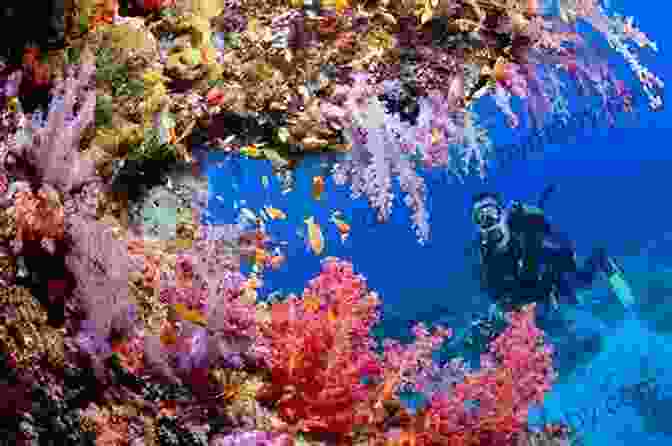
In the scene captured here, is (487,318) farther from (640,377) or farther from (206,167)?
(206,167)

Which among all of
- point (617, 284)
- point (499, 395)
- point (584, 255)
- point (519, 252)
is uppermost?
point (584, 255)

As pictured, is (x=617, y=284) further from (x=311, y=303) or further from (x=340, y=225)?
(x=340, y=225)

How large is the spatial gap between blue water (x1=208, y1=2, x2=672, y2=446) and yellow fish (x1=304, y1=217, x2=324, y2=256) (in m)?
0.29

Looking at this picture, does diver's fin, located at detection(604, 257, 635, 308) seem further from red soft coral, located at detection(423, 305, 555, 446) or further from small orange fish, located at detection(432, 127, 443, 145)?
small orange fish, located at detection(432, 127, 443, 145)

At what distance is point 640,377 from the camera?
1614cm

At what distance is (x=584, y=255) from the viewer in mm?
26766

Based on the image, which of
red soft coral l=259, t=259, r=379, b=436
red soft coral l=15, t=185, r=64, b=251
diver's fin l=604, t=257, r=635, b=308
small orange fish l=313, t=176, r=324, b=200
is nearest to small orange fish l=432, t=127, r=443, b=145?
small orange fish l=313, t=176, r=324, b=200

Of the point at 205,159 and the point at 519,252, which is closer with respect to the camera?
the point at 205,159

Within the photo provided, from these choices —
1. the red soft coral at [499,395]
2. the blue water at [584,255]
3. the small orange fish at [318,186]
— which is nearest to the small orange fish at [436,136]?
the blue water at [584,255]

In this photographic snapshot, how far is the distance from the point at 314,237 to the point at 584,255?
25677mm

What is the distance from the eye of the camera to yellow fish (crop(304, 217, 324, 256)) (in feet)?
11.2

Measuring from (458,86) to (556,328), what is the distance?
17.0 m

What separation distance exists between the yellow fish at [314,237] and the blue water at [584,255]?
29 cm

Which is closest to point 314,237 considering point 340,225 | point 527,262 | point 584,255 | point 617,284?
point 340,225
